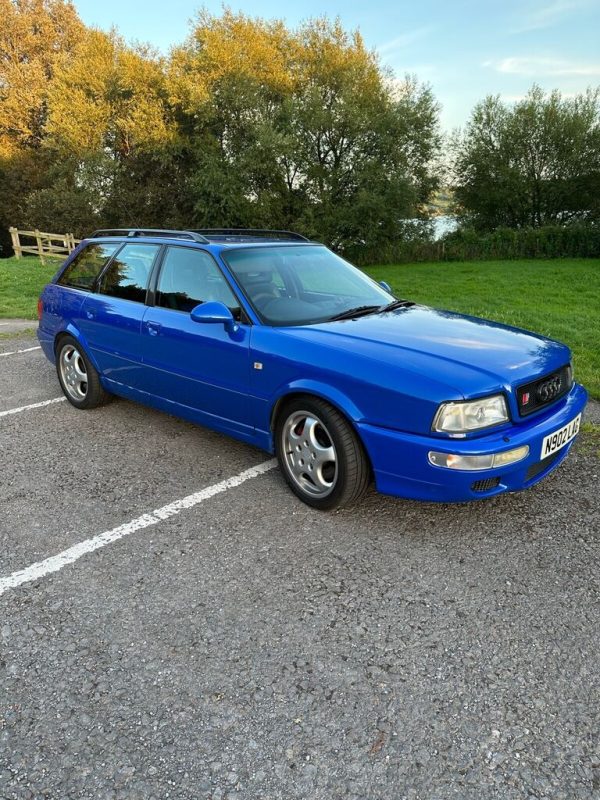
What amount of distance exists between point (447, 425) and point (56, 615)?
2.05m

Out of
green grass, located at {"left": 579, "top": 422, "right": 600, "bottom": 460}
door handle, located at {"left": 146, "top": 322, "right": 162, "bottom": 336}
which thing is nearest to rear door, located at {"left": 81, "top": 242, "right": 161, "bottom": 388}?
door handle, located at {"left": 146, "top": 322, "right": 162, "bottom": 336}

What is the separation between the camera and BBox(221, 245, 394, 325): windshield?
13.1 feet

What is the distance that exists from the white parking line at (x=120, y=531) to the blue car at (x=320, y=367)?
0.32m

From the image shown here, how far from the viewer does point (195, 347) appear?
4141mm

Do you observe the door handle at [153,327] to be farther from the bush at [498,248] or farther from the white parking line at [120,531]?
the bush at [498,248]

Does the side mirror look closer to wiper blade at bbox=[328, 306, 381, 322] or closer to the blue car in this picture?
the blue car

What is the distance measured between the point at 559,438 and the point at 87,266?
428 centimetres

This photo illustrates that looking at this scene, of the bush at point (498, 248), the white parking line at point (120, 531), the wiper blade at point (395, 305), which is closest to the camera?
the white parking line at point (120, 531)

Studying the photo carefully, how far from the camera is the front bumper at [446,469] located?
9.80ft

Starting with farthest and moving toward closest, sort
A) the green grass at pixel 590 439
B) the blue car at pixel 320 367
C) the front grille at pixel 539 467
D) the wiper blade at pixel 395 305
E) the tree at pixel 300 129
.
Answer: the tree at pixel 300 129 → the green grass at pixel 590 439 → the wiper blade at pixel 395 305 → the front grille at pixel 539 467 → the blue car at pixel 320 367

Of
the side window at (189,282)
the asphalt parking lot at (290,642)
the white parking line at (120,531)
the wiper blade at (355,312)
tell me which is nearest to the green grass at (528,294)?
the wiper blade at (355,312)

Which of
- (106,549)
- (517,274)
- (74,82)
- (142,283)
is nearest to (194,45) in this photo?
(74,82)

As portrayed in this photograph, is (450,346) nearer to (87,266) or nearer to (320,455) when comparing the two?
(320,455)

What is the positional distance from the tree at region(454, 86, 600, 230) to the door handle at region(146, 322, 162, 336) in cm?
3166
